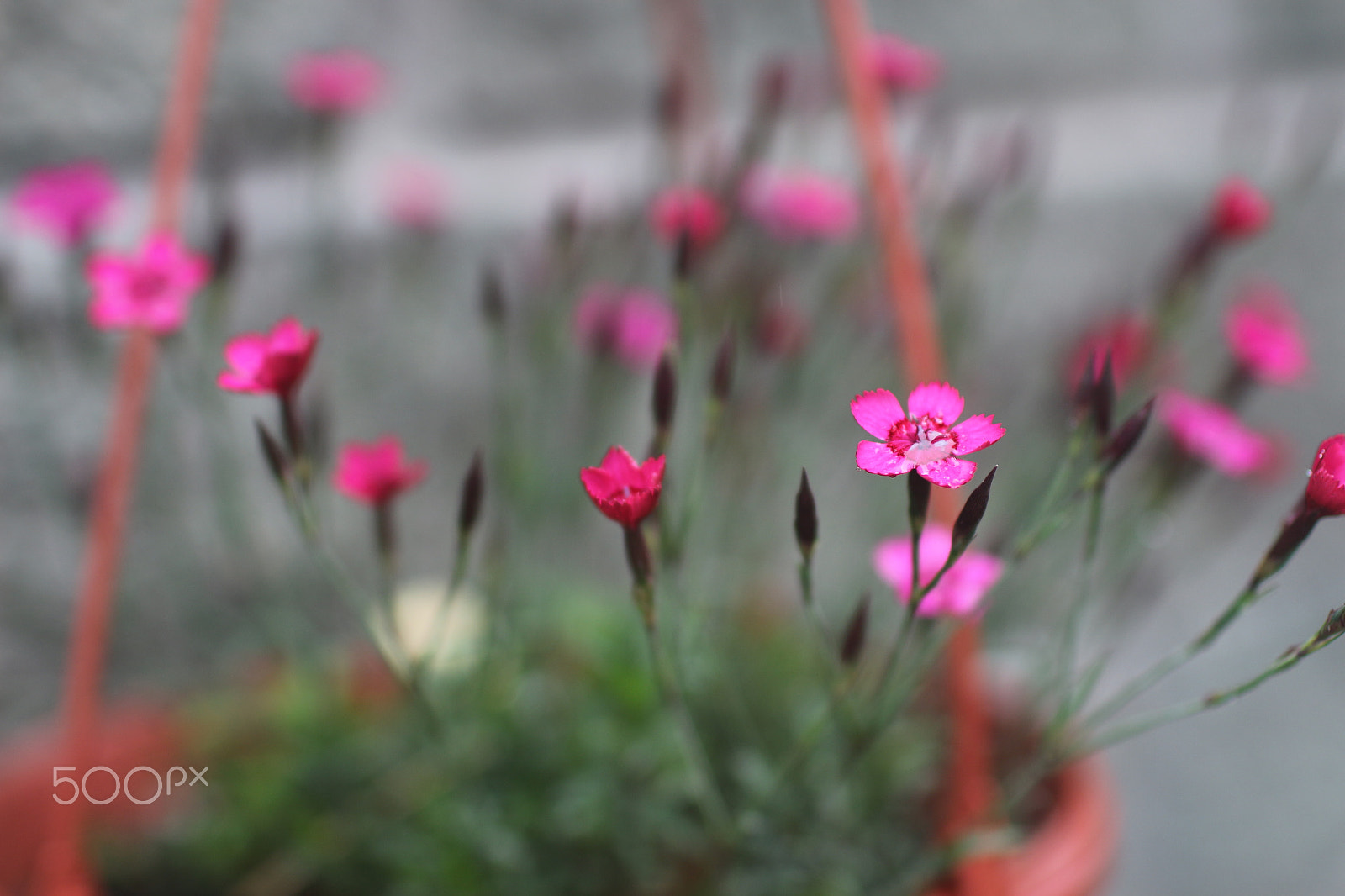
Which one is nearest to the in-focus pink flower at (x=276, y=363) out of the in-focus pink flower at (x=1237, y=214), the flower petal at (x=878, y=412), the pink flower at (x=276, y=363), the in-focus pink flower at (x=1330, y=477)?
the pink flower at (x=276, y=363)

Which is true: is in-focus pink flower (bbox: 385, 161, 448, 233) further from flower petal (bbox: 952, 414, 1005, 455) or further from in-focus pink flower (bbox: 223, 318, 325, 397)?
flower petal (bbox: 952, 414, 1005, 455)

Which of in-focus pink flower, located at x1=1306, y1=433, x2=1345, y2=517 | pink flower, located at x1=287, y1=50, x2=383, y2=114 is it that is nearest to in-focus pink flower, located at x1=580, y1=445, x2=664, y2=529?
in-focus pink flower, located at x1=1306, y1=433, x2=1345, y2=517

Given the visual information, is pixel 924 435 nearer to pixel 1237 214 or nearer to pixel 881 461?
pixel 881 461

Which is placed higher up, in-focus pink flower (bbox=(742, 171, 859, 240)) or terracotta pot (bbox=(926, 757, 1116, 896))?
in-focus pink flower (bbox=(742, 171, 859, 240))

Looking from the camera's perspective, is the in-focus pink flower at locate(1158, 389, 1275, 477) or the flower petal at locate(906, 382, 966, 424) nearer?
the flower petal at locate(906, 382, 966, 424)

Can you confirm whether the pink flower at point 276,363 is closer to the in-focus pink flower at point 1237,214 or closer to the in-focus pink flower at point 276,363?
the in-focus pink flower at point 276,363

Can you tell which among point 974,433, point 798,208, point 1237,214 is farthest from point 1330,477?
point 798,208

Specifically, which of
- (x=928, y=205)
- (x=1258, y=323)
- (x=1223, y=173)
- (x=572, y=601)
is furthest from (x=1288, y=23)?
(x=572, y=601)

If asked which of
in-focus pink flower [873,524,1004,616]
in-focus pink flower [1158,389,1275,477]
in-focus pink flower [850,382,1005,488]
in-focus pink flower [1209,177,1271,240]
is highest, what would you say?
in-focus pink flower [1209,177,1271,240]
